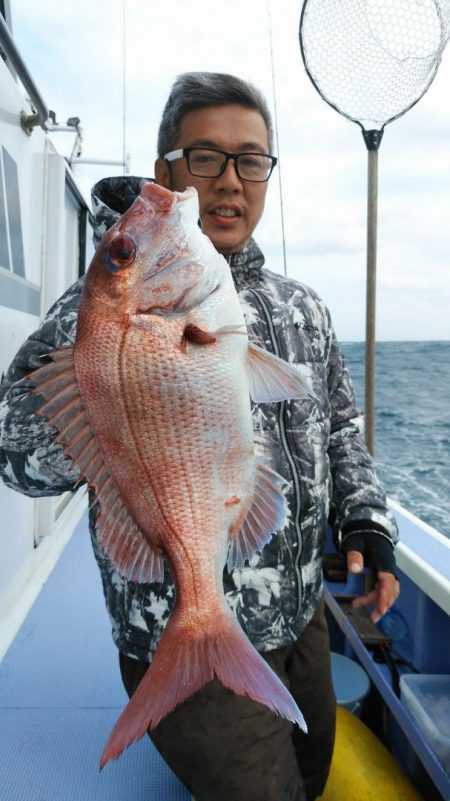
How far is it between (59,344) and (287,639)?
0.98 metres

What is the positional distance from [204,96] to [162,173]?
235mm

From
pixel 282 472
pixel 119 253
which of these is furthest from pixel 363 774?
pixel 119 253

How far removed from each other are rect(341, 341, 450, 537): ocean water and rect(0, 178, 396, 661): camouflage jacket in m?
5.03

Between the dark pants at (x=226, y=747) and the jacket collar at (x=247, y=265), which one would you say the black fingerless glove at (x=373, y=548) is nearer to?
the dark pants at (x=226, y=747)

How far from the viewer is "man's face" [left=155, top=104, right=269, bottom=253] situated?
1581mm

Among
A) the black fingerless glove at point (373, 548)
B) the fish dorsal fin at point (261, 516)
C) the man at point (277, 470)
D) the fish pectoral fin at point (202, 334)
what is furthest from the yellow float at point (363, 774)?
the fish pectoral fin at point (202, 334)

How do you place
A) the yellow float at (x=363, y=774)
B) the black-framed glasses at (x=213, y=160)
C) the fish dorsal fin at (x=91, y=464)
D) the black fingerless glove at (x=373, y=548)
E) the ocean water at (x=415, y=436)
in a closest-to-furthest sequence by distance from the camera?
the fish dorsal fin at (x=91, y=464) < the black-framed glasses at (x=213, y=160) < the black fingerless glove at (x=373, y=548) < the yellow float at (x=363, y=774) < the ocean water at (x=415, y=436)

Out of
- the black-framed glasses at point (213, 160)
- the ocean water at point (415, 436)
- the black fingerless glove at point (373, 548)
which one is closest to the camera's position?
the black-framed glasses at point (213, 160)

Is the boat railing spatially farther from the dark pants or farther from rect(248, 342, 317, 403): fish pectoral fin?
the dark pants

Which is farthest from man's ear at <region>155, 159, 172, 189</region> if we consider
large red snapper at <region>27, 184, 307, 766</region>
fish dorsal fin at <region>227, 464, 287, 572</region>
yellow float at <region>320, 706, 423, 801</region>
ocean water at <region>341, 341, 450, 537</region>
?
ocean water at <region>341, 341, 450, 537</region>

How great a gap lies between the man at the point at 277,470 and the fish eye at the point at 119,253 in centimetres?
37

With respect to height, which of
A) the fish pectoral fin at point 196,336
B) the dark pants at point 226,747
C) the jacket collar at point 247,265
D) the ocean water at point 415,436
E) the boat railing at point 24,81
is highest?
the boat railing at point 24,81

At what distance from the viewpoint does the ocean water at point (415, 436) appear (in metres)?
8.08

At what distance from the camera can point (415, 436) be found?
1245 cm
